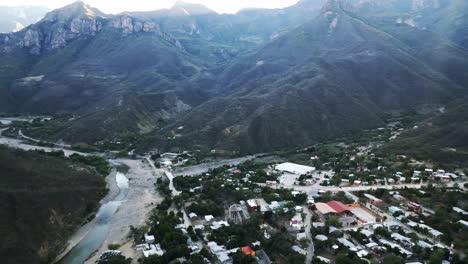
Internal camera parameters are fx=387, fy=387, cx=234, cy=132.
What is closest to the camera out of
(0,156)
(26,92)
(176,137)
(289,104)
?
(0,156)

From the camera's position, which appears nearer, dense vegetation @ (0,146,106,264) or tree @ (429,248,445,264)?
tree @ (429,248,445,264)

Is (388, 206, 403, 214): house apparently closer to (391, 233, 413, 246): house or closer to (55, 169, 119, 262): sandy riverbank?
(391, 233, 413, 246): house

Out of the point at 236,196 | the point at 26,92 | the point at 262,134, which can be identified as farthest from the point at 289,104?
the point at 26,92

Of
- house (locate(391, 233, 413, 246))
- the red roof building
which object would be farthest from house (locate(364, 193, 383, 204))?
house (locate(391, 233, 413, 246))

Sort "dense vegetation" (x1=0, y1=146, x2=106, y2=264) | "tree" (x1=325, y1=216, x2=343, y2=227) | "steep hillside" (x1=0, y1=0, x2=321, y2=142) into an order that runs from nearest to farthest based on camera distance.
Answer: "dense vegetation" (x1=0, y1=146, x2=106, y2=264)
"tree" (x1=325, y1=216, x2=343, y2=227)
"steep hillside" (x1=0, y1=0, x2=321, y2=142)

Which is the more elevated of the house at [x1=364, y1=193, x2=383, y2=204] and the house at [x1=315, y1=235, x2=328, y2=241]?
the house at [x1=315, y1=235, x2=328, y2=241]

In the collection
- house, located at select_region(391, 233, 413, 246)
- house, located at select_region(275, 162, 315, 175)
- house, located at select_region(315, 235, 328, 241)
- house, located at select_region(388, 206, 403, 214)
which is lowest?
house, located at select_region(275, 162, 315, 175)

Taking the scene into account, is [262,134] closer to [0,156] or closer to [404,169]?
[404,169]

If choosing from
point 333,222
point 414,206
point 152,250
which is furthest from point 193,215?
point 414,206
